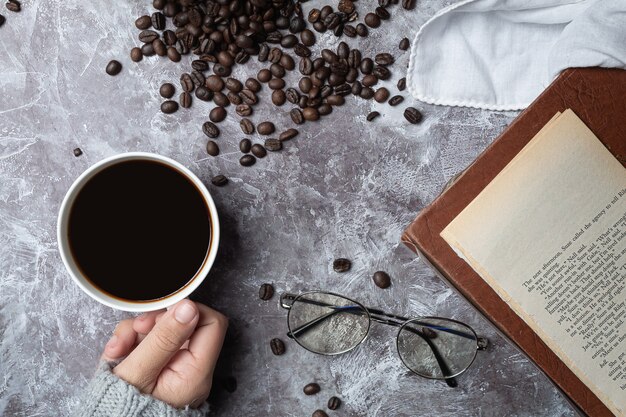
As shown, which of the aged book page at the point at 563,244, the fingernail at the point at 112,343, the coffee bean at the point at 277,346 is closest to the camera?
the aged book page at the point at 563,244

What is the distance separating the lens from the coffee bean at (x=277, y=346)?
133 centimetres

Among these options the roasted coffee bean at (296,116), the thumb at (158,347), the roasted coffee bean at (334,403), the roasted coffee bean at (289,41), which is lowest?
the roasted coffee bean at (334,403)

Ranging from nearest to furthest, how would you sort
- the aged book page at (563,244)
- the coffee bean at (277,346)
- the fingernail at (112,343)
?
the aged book page at (563,244), the fingernail at (112,343), the coffee bean at (277,346)

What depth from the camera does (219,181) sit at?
1306 millimetres

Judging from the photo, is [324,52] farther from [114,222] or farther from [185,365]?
[185,365]

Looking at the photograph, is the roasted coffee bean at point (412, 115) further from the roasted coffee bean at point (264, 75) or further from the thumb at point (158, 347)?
the thumb at point (158, 347)

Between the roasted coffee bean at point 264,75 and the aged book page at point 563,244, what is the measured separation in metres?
0.48

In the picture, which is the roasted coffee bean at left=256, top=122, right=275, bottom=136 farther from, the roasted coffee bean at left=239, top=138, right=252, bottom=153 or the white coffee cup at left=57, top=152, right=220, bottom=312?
the white coffee cup at left=57, top=152, right=220, bottom=312

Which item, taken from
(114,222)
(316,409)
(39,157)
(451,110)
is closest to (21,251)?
(39,157)

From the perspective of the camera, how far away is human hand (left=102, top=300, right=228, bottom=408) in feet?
3.73

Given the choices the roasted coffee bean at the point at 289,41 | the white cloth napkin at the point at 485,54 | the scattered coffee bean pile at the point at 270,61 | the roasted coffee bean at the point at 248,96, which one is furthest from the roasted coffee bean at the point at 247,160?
the white cloth napkin at the point at 485,54

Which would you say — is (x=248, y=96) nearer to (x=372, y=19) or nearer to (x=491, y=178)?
(x=372, y=19)

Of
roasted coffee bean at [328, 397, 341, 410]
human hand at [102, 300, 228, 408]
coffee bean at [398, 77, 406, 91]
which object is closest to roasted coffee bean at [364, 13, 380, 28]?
coffee bean at [398, 77, 406, 91]

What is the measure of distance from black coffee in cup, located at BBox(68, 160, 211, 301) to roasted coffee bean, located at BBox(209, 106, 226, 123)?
20cm
